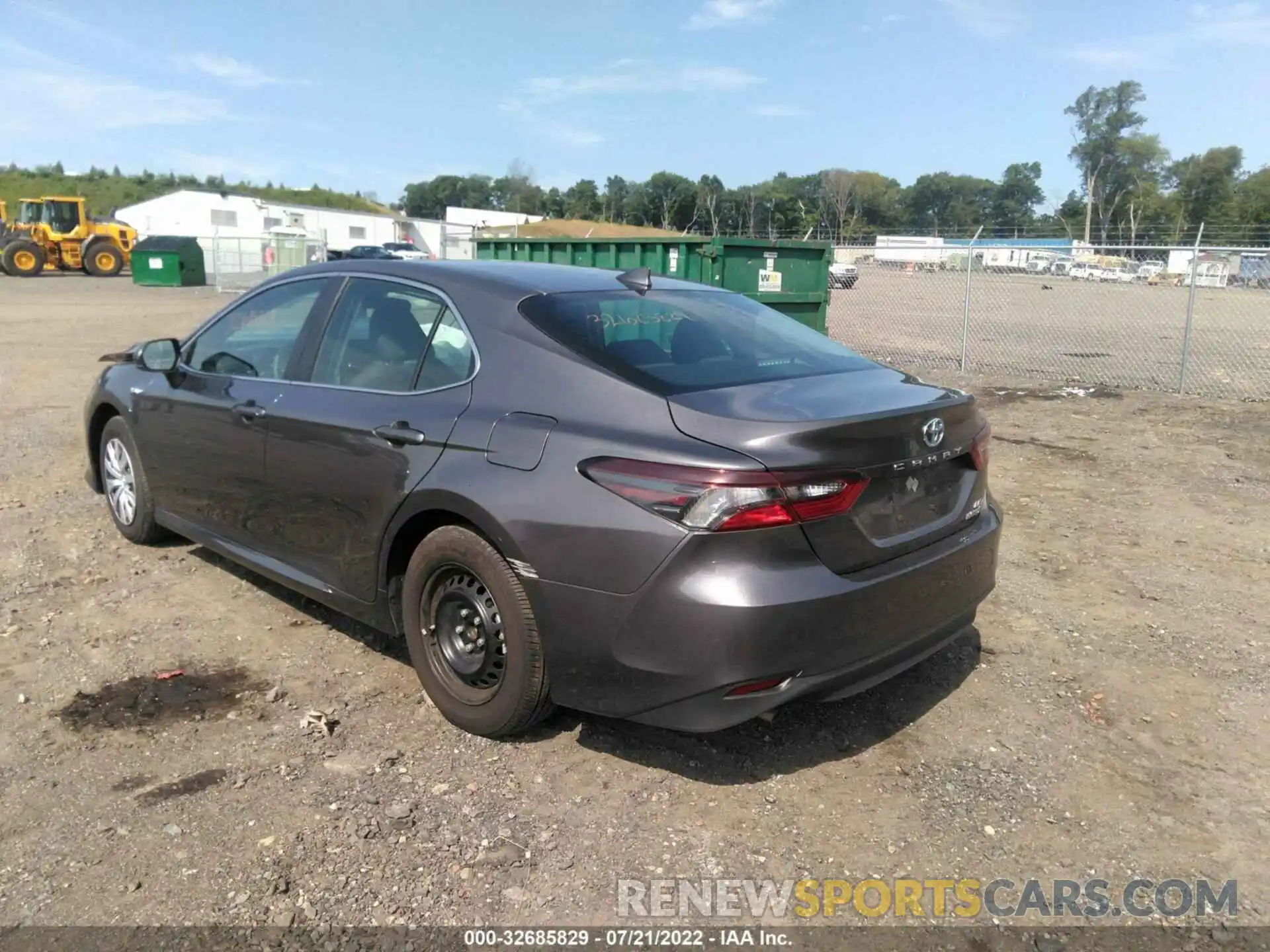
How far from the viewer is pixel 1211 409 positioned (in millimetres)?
10492

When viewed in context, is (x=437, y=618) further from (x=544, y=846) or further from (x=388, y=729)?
(x=544, y=846)

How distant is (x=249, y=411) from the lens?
13.7 ft

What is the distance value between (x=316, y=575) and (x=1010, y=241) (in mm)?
16364

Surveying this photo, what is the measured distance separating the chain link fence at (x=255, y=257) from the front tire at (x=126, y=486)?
1040 inches

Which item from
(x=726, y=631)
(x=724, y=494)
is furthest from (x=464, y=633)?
(x=724, y=494)

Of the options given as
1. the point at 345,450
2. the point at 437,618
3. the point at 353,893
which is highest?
the point at 345,450

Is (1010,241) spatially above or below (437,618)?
above

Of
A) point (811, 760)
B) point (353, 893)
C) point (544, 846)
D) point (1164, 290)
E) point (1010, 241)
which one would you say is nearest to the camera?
point (353, 893)

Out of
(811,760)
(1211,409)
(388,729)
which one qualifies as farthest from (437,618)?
(1211,409)

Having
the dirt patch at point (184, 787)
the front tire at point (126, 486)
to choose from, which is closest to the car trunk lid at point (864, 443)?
the dirt patch at point (184, 787)

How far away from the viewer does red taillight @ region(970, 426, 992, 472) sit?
3510mm

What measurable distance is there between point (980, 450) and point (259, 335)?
3211 millimetres

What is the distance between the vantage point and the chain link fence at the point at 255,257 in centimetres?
3203

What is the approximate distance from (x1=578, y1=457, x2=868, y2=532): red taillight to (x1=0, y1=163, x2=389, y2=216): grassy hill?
8156 cm
